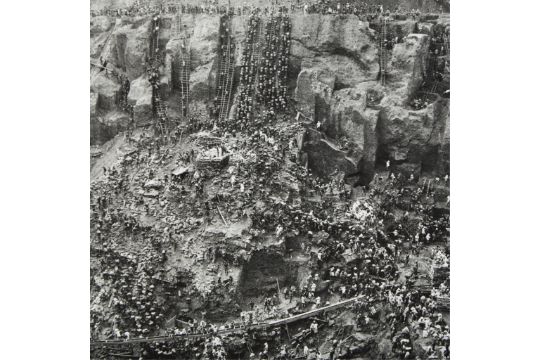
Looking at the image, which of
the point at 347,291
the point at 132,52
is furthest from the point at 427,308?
the point at 132,52

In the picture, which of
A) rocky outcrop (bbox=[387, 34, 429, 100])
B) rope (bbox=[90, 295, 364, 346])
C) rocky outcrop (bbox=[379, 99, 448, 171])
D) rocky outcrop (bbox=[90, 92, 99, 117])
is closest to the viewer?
rope (bbox=[90, 295, 364, 346])

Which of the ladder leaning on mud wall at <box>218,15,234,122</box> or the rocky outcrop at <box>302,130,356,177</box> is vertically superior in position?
the ladder leaning on mud wall at <box>218,15,234,122</box>

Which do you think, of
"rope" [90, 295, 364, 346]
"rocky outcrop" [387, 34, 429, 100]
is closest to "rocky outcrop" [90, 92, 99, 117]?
"rope" [90, 295, 364, 346]

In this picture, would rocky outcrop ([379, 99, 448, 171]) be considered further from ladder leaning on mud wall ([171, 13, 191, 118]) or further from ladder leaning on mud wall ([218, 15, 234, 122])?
ladder leaning on mud wall ([171, 13, 191, 118])

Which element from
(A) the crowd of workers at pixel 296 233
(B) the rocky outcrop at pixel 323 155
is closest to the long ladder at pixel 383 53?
(B) the rocky outcrop at pixel 323 155

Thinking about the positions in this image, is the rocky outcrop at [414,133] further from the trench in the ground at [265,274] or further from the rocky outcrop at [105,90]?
the rocky outcrop at [105,90]

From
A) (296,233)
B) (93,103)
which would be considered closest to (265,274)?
(296,233)

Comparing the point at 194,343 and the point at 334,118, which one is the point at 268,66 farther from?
the point at 194,343
